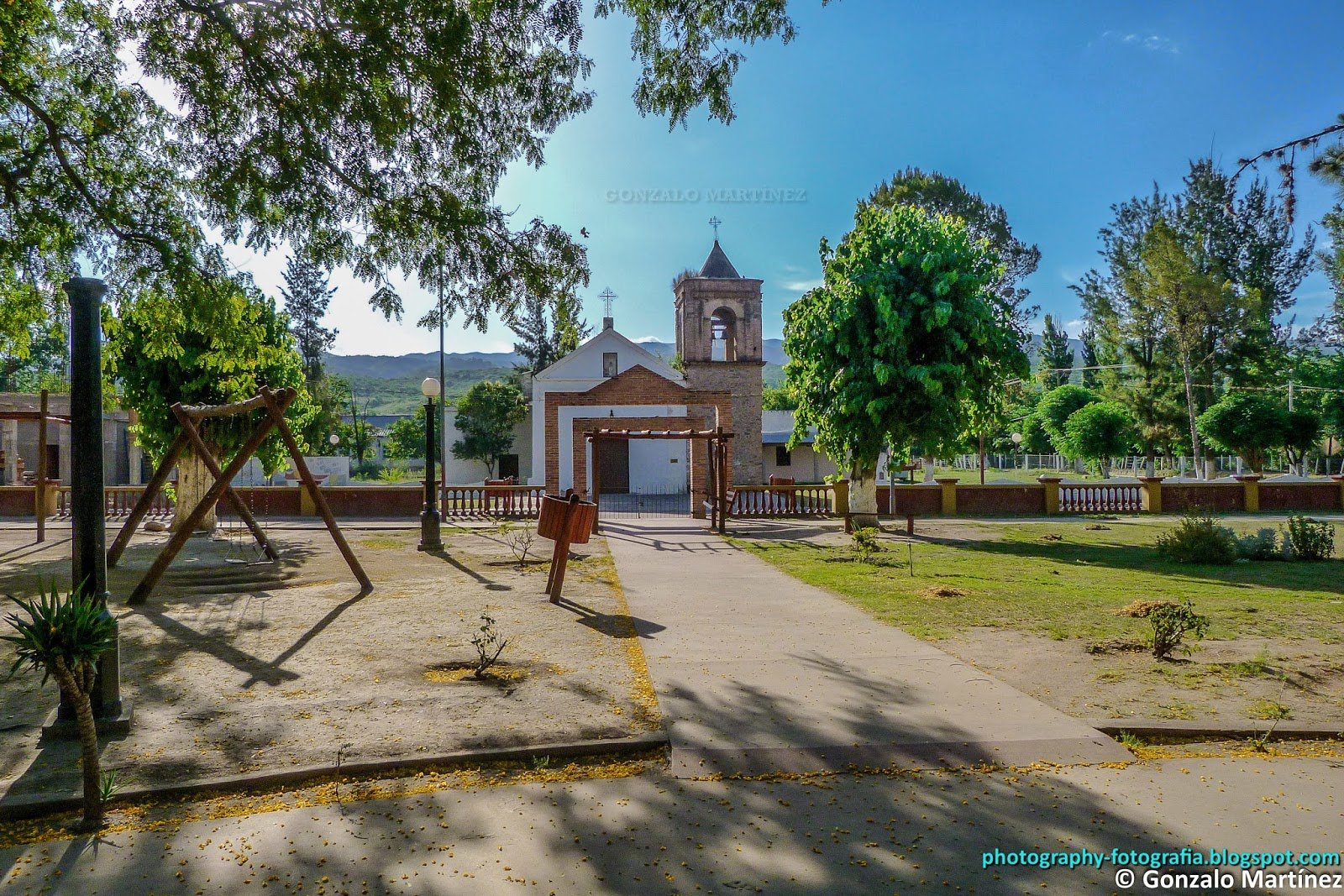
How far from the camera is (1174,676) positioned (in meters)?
5.95

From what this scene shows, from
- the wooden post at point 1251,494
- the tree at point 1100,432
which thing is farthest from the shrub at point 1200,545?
the tree at point 1100,432

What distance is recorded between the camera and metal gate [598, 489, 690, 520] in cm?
2483

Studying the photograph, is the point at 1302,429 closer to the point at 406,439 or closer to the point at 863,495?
the point at 863,495

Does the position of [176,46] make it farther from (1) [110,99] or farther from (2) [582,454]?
(2) [582,454]

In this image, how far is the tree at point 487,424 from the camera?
42562 mm

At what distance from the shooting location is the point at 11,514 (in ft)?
75.6

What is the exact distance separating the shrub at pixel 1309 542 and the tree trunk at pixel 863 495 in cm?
779

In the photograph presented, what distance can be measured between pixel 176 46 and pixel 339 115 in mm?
2026

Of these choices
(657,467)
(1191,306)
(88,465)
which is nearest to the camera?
(88,465)

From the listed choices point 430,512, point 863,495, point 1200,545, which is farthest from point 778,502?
point 1200,545

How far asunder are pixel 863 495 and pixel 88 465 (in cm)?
1684

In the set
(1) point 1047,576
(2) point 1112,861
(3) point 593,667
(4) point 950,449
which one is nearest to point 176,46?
(3) point 593,667

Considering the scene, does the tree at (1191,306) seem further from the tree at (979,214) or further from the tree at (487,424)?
the tree at (487,424)

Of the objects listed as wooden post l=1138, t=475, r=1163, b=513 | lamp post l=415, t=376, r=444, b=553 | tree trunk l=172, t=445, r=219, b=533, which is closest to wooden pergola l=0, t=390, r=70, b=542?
tree trunk l=172, t=445, r=219, b=533
